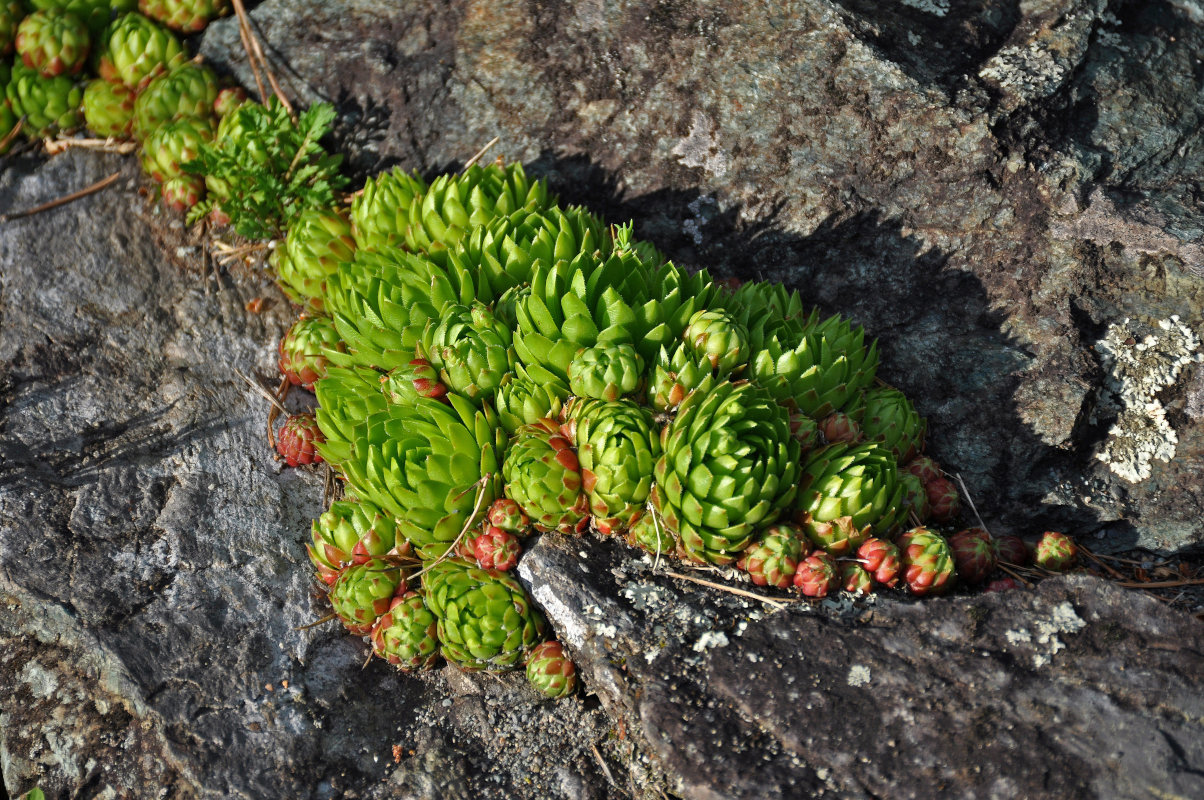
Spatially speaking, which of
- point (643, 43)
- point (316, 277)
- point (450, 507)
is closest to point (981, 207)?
point (643, 43)

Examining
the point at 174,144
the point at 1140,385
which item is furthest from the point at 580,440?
the point at 174,144

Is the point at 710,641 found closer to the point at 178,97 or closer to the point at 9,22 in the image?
the point at 178,97

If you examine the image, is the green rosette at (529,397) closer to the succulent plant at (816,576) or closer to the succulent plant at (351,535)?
the succulent plant at (351,535)

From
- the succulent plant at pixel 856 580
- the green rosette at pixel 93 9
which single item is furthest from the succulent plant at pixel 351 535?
the green rosette at pixel 93 9

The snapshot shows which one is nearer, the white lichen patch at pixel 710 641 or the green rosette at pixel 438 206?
the white lichen patch at pixel 710 641

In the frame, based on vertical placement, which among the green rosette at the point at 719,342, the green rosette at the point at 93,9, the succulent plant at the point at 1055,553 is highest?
the green rosette at the point at 719,342

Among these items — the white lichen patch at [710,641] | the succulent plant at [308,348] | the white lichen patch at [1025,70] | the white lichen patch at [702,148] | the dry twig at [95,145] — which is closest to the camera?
the white lichen patch at [710,641]

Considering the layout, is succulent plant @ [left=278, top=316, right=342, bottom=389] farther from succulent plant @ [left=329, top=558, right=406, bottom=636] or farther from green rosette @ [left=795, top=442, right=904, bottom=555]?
green rosette @ [left=795, top=442, right=904, bottom=555]

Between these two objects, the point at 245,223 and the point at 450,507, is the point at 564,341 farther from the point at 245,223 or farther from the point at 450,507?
the point at 245,223
